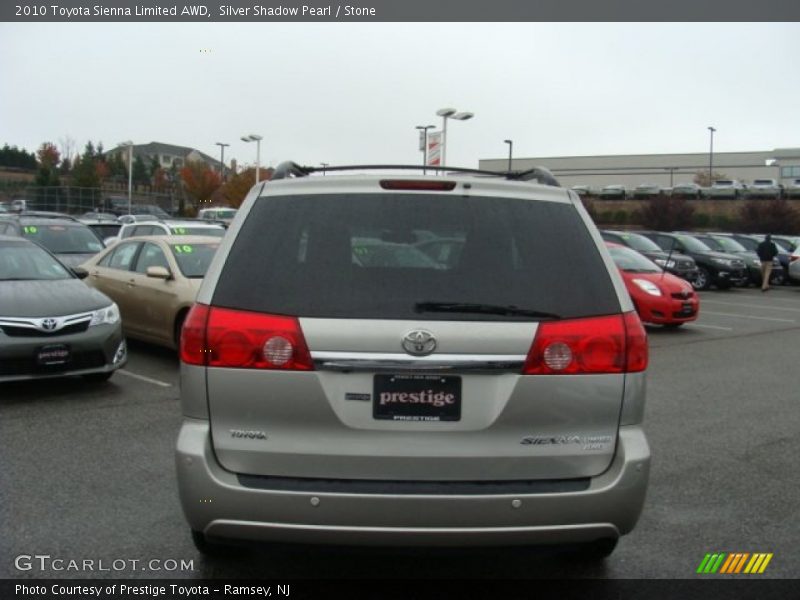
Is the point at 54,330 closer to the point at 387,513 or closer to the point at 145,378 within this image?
the point at 145,378

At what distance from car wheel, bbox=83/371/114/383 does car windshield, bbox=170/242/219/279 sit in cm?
178

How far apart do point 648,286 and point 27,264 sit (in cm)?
1024

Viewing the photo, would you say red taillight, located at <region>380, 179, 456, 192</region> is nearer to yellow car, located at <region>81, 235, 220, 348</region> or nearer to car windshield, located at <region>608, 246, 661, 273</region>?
yellow car, located at <region>81, 235, 220, 348</region>

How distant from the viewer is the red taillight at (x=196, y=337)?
3.14 meters

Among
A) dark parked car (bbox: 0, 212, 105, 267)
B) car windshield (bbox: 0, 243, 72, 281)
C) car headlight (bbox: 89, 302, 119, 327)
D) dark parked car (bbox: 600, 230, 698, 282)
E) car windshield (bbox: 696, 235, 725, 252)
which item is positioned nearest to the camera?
car headlight (bbox: 89, 302, 119, 327)

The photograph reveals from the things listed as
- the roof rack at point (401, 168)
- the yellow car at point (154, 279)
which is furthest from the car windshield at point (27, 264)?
the roof rack at point (401, 168)

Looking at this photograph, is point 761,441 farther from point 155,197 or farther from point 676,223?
point 155,197

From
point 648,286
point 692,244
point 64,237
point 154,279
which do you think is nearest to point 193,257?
point 154,279

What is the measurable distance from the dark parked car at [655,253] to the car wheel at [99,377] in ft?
46.4

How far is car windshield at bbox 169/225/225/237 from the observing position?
16094 millimetres

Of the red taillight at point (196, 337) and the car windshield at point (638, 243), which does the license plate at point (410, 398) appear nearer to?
the red taillight at point (196, 337)

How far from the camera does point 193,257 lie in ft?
33.0

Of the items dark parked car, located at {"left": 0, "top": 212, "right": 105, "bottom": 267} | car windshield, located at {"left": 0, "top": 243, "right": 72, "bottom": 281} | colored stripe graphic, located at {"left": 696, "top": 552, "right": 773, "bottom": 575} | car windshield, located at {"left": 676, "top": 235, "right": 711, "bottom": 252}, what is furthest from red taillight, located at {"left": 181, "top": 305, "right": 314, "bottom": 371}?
car windshield, located at {"left": 676, "top": 235, "right": 711, "bottom": 252}

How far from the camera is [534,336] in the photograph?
3.05m
